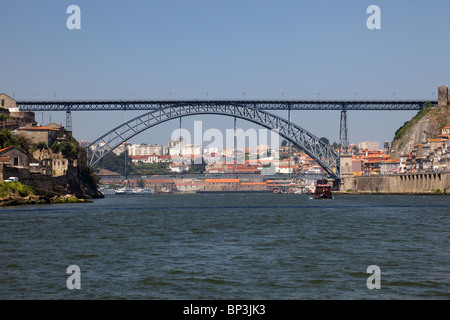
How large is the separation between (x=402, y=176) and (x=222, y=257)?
81.8 meters

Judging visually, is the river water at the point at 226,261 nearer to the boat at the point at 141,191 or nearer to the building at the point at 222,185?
the boat at the point at 141,191

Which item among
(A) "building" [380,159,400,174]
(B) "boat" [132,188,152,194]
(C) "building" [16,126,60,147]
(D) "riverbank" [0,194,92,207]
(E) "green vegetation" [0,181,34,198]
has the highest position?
(C) "building" [16,126,60,147]

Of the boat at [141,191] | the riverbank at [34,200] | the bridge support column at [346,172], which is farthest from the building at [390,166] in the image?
the boat at [141,191]

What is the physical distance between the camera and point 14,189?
57.5 meters

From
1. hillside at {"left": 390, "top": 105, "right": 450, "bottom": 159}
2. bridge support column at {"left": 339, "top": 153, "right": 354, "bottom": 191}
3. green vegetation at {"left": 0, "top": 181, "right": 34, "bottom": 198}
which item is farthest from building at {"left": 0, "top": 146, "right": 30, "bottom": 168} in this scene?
hillside at {"left": 390, "top": 105, "right": 450, "bottom": 159}

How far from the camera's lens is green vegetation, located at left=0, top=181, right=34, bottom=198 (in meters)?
55.7

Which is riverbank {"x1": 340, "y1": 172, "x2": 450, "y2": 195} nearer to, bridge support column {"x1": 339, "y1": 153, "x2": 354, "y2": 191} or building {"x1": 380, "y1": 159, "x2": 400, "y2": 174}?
bridge support column {"x1": 339, "y1": 153, "x2": 354, "y2": 191}

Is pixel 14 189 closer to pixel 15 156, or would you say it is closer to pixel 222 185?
pixel 15 156

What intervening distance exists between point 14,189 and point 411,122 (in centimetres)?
8432

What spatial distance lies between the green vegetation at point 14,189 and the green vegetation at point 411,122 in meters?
75.7

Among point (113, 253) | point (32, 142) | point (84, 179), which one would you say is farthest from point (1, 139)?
point (113, 253)

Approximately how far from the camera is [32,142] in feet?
256

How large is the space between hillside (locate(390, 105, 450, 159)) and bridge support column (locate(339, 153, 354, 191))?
587 inches
